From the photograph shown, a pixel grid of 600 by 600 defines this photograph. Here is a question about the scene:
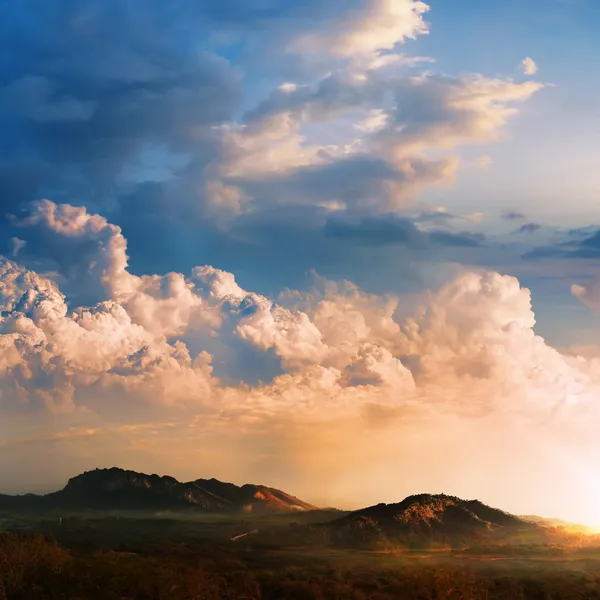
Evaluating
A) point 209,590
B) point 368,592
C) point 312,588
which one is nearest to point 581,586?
point 368,592

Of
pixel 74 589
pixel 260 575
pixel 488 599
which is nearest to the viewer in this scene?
pixel 74 589

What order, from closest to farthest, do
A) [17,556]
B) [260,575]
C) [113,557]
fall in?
1. [17,556]
2. [113,557]
3. [260,575]

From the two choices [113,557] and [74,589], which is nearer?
[74,589]

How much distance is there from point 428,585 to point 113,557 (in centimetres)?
5686

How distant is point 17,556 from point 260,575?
205ft

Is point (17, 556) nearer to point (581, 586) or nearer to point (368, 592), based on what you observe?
point (368, 592)

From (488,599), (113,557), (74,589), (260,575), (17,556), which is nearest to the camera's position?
(74,589)

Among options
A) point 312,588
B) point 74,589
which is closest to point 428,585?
point 312,588

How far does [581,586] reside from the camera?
16950 cm

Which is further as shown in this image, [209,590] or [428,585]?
[428,585]

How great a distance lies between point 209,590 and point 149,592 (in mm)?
13085

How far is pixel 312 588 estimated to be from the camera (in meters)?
145

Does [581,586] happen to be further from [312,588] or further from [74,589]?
[74,589]

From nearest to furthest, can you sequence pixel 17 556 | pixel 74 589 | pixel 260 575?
pixel 74 589
pixel 17 556
pixel 260 575
